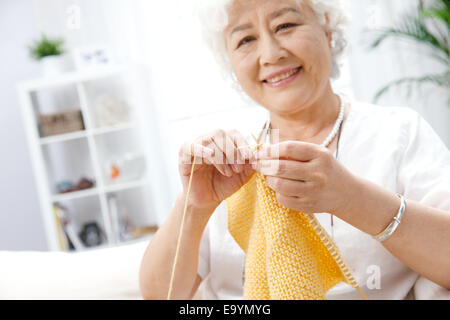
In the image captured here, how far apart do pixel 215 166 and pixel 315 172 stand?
0.21 meters

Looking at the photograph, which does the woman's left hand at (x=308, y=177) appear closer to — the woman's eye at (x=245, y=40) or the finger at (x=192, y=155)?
the finger at (x=192, y=155)

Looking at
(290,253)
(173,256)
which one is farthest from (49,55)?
(290,253)

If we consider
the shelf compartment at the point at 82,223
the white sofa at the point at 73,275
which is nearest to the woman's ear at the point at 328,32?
the white sofa at the point at 73,275

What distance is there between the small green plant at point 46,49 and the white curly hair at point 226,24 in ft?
6.99

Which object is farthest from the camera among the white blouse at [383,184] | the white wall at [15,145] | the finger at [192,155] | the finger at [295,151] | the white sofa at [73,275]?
the white wall at [15,145]

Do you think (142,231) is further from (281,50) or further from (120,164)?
(281,50)

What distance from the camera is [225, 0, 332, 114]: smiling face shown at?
3.26 feet

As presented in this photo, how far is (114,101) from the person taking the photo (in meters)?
3.06

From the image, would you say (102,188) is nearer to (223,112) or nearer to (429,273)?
(223,112)

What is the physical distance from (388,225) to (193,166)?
35 cm

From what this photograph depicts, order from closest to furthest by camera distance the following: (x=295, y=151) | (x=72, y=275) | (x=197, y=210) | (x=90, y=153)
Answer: (x=295, y=151) → (x=197, y=210) → (x=72, y=275) → (x=90, y=153)

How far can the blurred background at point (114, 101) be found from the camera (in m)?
2.98

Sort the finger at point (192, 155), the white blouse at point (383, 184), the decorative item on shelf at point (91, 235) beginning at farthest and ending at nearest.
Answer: the decorative item on shelf at point (91, 235), the white blouse at point (383, 184), the finger at point (192, 155)

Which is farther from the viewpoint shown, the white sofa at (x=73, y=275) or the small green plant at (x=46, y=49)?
the small green plant at (x=46, y=49)
